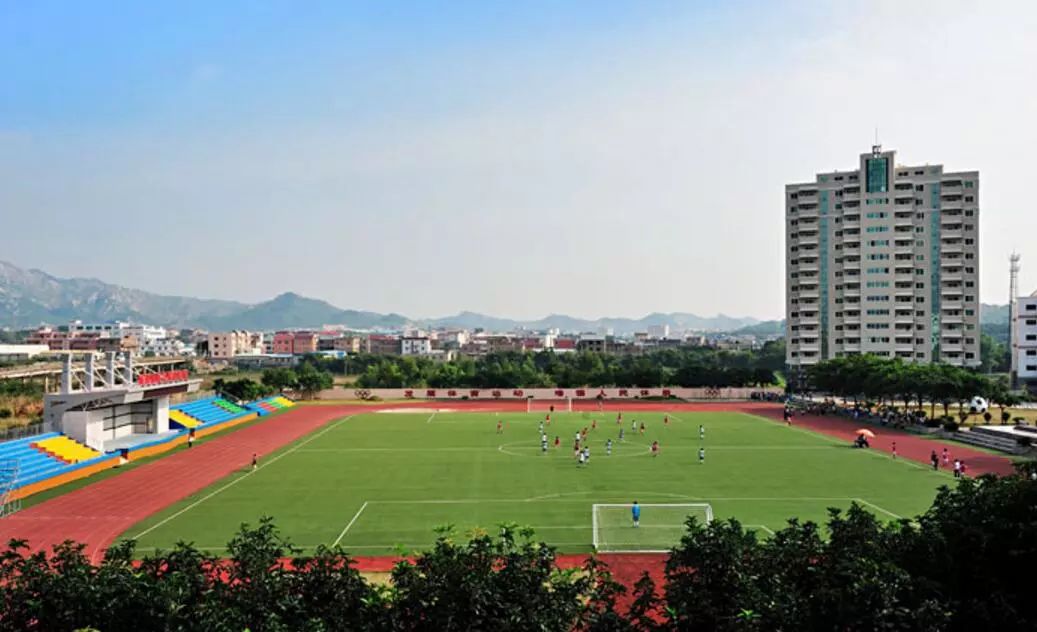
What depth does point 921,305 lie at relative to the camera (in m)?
92.1

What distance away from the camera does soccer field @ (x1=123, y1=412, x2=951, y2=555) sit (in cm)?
2561

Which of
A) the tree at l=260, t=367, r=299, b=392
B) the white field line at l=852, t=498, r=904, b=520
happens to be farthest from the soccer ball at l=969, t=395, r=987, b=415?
the tree at l=260, t=367, r=299, b=392

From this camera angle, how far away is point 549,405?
79.8 m

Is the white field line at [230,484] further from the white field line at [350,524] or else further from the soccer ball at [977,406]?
the soccer ball at [977,406]

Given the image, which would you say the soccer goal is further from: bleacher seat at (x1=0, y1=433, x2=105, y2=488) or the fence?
the fence

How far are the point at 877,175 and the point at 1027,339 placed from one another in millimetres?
26181

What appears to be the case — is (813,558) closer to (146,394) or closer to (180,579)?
(180,579)

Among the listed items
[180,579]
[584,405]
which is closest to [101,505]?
[180,579]

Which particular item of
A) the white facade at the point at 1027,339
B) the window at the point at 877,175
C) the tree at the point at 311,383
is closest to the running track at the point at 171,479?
the tree at the point at 311,383

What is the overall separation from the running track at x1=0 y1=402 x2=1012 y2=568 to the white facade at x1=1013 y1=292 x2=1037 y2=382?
4144 centimetres

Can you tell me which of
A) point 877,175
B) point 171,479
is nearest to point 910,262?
point 877,175

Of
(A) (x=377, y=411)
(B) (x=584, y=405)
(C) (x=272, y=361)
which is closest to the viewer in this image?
(A) (x=377, y=411)

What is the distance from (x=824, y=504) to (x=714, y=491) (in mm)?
4570

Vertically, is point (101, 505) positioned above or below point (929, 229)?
below
